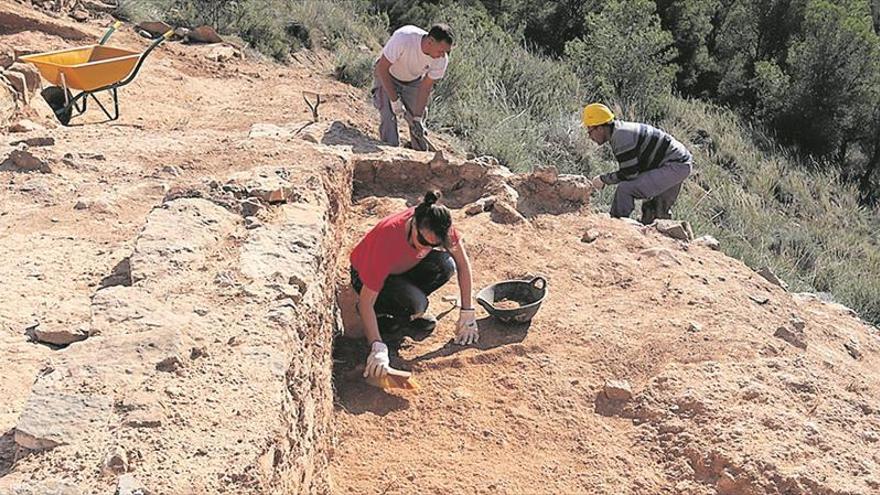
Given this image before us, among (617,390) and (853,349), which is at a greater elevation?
(617,390)

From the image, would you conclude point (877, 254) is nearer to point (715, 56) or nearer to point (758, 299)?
point (758, 299)

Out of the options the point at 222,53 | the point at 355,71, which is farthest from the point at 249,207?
the point at 355,71

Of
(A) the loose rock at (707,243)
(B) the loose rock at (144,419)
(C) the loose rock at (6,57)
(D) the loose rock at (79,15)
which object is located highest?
(B) the loose rock at (144,419)

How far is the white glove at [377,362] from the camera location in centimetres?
403

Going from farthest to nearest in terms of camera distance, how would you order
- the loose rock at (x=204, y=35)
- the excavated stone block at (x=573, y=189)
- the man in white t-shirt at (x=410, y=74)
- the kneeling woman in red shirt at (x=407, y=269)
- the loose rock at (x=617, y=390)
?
the loose rock at (x=204, y=35), the man in white t-shirt at (x=410, y=74), the excavated stone block at (x=573, y=189), the loose rock at (x=617, y=390), the kneeling woman in red shirt at (x=407, y=269)

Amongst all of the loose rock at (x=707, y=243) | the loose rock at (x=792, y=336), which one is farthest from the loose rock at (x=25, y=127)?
the loose rock at (x=792, y=336)

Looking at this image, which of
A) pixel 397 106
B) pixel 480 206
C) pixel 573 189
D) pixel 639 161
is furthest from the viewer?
pixel 397 106

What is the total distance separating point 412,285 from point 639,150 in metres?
3.01

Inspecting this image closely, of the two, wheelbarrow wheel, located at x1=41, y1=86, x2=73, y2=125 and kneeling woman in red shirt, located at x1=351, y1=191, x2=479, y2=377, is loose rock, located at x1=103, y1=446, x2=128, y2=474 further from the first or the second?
wheelbarrow wheel, located at x1=41, y1=86, x2=73, y2=125

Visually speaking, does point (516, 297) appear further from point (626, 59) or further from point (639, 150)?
point (626, 59)

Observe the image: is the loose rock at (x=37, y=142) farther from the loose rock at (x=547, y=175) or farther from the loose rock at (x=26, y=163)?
the loose rock at (x=547, y=175)

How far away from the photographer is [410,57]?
21.9 ft

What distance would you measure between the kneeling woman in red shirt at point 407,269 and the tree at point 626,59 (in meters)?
8.27

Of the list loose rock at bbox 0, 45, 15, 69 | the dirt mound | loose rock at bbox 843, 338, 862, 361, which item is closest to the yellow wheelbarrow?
loose rock at bbox 0, 45, 15, 69
